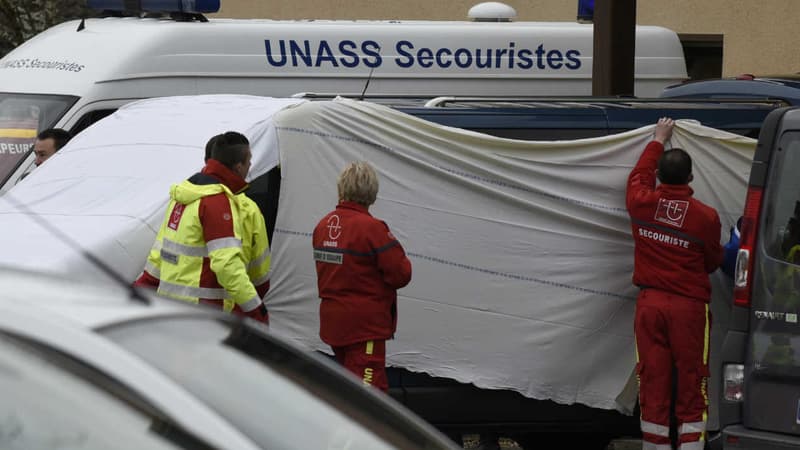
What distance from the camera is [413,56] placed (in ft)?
34.4

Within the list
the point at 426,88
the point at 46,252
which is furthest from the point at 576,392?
the point at 426,88

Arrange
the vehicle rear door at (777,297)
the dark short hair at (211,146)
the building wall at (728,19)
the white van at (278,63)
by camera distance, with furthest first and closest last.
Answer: the building wall at (728,19)
the white van at (278,63)
the dark short hair at (211,146)
the vehicle rear door at (777,297)

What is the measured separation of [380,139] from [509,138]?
67 centimetres

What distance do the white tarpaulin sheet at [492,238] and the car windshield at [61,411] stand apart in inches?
179

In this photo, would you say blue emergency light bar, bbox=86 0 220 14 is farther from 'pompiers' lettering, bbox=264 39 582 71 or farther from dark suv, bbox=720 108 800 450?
dark suv, bbox=720 108 800 450

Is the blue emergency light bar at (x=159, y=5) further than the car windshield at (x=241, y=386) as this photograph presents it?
Yes

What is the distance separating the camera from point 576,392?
23.6 ft

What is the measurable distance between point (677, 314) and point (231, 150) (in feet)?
7.35

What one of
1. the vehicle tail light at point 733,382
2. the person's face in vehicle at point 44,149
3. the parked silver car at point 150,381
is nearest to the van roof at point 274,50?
the person's face in vehicle at point 44,149

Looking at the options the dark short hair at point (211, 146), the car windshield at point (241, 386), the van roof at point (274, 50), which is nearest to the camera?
the car windshield at point (241, 386)

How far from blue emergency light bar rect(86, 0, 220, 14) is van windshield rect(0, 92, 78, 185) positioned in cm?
123

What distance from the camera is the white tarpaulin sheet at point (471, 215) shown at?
23.0ft

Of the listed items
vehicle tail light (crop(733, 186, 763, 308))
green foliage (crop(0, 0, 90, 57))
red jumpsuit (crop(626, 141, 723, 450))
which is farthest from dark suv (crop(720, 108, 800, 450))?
green foliage (crop(0, 0, 90, 57))

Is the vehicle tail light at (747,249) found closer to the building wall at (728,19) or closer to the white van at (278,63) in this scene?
the white van at (278,63)
